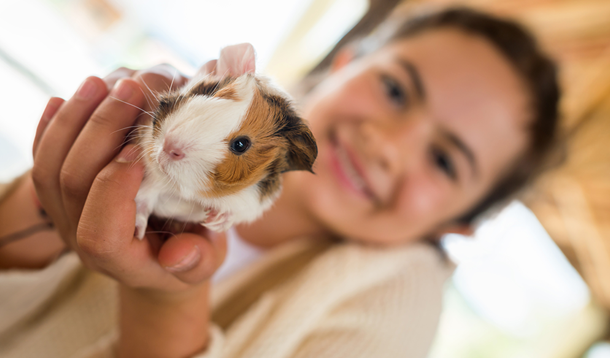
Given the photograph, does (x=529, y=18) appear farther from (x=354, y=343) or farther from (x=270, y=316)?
(x=270, y=316)

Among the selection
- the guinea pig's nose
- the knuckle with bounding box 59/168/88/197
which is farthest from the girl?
the guinea pig's nose

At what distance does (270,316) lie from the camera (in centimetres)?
108

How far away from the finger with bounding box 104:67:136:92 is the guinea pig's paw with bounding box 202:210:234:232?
0.33 meters

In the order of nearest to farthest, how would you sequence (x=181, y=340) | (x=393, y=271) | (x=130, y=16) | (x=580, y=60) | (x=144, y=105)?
(x=144, y=105), (x=181, y=340), (x=393, y=271), (x=580, y=60), (x=130, y=16)

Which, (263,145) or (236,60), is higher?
(236,60)

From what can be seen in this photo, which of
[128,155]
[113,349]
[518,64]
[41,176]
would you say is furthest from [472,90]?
[113,349]

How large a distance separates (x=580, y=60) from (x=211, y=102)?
251 centimetres

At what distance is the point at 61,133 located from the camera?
0.49m

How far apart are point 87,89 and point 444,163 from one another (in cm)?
121

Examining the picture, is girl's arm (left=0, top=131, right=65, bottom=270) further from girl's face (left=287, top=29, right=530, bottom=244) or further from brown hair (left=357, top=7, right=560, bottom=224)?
brown hair (left=357, top=7, right=560, bottom=224)

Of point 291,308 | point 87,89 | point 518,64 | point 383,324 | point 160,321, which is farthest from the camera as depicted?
point 518,64

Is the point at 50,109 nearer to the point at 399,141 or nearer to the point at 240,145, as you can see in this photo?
the point at 240,145

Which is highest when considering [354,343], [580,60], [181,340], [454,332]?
[580,60]

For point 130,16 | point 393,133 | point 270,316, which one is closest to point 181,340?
point 270,316
